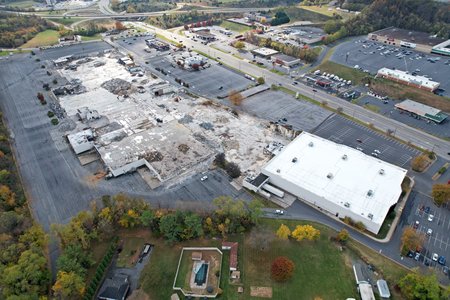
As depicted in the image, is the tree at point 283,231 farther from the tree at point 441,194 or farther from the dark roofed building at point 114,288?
the tree at point 441,194

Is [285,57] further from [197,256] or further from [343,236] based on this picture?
[197,256]

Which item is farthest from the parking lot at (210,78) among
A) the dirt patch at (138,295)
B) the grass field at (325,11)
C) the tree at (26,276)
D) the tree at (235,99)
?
the grass field at (325,11)

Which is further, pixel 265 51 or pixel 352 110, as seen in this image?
pixel 265 51

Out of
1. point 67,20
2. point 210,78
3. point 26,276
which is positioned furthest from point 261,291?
point 67,20

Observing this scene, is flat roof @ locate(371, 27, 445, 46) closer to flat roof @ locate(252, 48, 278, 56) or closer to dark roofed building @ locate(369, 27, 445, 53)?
dark roofed building @ locate(369, 27, 445, 53)

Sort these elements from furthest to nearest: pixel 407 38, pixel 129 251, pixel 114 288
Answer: pixel 407 38
pixel 129 251
pixel 114 288

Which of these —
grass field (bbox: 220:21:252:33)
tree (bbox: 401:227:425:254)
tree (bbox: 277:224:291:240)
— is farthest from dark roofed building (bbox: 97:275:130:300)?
grass field (bbox: 220:21:252:33)
